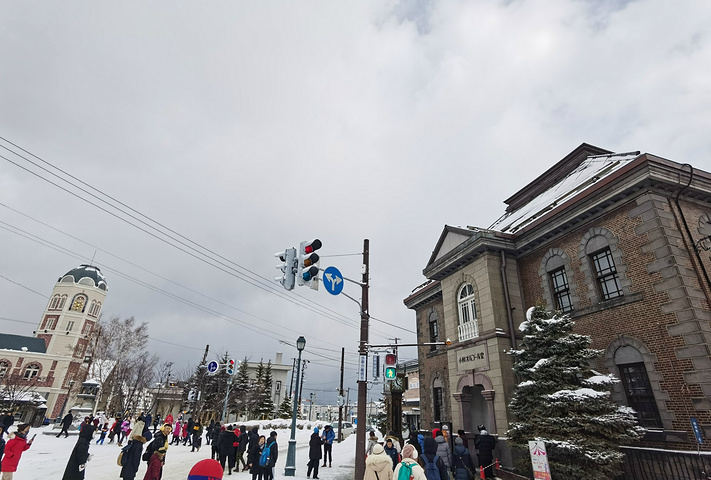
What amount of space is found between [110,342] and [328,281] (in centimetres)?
4293

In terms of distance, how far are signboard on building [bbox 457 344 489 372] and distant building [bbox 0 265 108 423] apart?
203 feet

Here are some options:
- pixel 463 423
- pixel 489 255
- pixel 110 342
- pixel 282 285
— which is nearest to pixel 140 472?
pixel 282 285

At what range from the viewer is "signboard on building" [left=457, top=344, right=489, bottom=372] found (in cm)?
1655

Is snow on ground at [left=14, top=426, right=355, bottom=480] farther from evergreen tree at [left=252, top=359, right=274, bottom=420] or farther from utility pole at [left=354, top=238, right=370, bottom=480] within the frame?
evergreen tree at [left=252, top=359, right=274, bottom=420]

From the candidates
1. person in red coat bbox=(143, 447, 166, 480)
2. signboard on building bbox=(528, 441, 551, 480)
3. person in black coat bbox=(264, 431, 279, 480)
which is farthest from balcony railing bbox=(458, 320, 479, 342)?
person in red coat bbox=(143, 447, 166, 480)

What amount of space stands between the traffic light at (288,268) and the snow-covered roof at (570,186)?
41.4 ft

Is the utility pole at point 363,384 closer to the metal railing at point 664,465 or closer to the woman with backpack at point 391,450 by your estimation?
the woman with backpack at point 391,450

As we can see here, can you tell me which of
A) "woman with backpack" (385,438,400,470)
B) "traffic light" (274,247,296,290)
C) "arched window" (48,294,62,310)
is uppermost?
"arched window" (48,294,62,310)

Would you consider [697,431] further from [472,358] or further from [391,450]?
[391,450]

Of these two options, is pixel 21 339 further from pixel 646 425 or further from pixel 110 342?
pixel 646 425

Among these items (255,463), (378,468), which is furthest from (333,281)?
(255,463)

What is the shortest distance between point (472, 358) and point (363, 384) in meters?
7.92

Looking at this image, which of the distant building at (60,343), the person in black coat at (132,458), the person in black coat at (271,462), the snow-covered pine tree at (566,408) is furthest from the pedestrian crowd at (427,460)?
the distant building at (60,343)

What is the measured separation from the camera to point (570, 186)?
1819 cm
